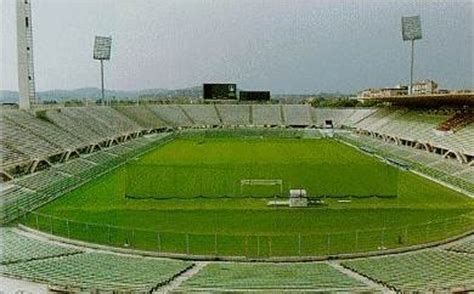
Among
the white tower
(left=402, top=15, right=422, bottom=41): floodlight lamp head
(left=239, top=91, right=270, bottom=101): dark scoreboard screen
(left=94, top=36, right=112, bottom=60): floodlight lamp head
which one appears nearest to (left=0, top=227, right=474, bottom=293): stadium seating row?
the white tower

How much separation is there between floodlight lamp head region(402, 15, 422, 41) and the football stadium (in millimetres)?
11696

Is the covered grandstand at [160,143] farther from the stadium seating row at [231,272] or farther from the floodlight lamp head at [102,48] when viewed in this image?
the floodlight lamp head at [102,48]

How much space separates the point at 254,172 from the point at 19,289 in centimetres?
2020

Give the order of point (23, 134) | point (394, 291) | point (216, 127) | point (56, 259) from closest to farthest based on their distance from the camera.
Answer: point (394, 291)
point (56, 259)
point (23, 134)
point (216, 127)

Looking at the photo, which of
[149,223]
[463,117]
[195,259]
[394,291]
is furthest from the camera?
[463,117]

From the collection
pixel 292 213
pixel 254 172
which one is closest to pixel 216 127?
pixel 254 172

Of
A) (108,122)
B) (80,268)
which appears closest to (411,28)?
(108,122)

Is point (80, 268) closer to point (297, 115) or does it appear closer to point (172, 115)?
point (172, 115)

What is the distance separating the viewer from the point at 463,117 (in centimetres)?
4450

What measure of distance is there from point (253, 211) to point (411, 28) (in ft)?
152

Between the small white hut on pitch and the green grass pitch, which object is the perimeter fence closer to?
the green grass pitch

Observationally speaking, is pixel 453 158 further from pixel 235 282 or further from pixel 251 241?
pixel 235 282

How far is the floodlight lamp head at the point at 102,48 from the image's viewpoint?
7019 centimetres

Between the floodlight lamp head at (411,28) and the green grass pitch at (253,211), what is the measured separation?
32.9 m
